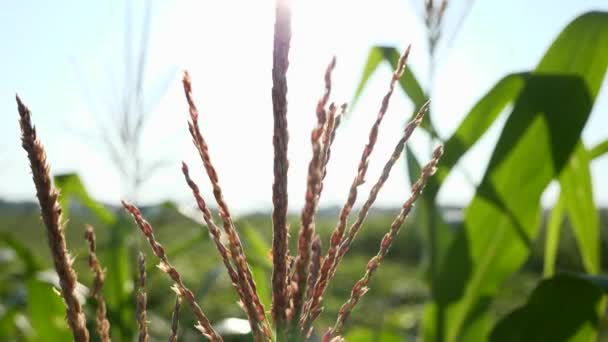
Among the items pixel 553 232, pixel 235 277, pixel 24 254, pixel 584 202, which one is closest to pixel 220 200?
pixel 235 277

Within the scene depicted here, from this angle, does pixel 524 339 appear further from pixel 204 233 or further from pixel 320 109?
pixel 204 233

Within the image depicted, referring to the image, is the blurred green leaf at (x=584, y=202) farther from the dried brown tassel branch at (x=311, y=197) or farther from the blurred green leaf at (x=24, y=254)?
the blurred green leaf at (x=24, y=254)

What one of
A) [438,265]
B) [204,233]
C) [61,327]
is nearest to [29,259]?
[61,327]

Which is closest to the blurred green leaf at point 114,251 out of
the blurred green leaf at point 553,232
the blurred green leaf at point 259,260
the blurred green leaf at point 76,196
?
the blurred green leaf at point 76,196

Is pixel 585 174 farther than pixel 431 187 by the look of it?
Yes

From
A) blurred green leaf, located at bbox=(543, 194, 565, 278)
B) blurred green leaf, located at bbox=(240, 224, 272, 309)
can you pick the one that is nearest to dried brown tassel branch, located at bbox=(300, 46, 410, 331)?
blurred green leaf, located at bbox=(543, 194, 565, 278)
